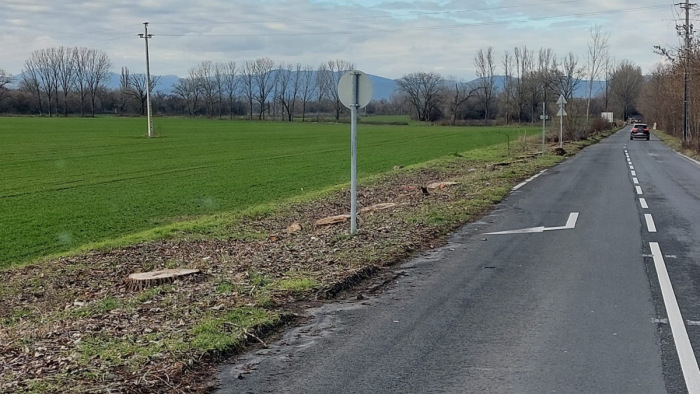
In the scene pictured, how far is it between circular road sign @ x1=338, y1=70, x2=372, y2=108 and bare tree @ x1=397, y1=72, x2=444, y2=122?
131441mm

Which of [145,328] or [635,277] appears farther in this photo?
[635,277]

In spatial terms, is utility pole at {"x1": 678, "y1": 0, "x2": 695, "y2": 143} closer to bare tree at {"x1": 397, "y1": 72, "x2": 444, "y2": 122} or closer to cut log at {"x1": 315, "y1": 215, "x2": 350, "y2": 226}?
cut log at {"x1": 315, "y1": 215, "x2": 350, "y2": 226}

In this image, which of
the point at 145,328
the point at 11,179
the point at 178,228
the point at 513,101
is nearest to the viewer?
the point at 145,328

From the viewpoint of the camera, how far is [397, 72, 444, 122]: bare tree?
143 meters

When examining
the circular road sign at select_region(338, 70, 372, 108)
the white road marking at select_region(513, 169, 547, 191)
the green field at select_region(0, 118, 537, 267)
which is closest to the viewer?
the circular road sign at select_region(338, 70, 372, 108)

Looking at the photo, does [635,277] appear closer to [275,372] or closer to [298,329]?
[298,329]

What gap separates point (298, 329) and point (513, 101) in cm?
13252

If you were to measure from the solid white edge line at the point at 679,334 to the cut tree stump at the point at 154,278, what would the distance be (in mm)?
5355

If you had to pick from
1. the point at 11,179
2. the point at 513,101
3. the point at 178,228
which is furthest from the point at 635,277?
the point at 513,101

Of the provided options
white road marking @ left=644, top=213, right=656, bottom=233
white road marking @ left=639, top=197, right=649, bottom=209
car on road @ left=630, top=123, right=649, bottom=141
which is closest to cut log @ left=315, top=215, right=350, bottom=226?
white road marking @ left=644, top=213, right=656, bottom=233

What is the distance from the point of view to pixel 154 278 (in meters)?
8.79

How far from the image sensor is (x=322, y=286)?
815 centimetres

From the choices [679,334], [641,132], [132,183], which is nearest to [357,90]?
[679,334]

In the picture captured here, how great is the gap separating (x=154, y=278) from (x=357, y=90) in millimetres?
4322
